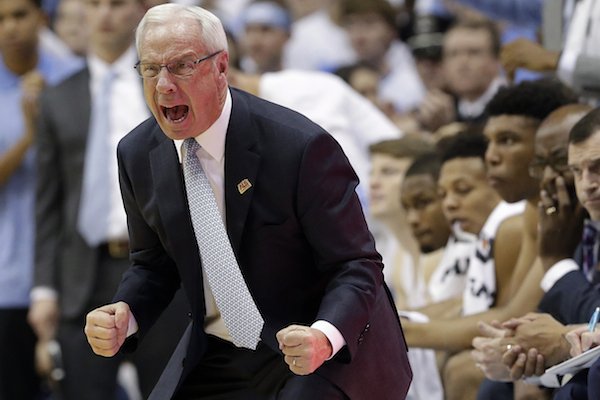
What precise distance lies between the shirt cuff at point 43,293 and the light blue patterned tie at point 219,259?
3.78 m

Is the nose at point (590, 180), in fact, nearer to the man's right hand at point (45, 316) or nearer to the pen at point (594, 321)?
the pen at point (594, 321)

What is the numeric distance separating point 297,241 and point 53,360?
381 centimetres

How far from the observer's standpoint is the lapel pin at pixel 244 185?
4762mm

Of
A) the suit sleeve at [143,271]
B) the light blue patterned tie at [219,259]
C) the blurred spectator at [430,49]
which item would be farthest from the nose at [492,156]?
the blurred spectator at [430,49]

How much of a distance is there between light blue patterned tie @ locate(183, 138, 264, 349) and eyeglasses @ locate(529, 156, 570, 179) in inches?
66.5

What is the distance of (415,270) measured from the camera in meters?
7.95

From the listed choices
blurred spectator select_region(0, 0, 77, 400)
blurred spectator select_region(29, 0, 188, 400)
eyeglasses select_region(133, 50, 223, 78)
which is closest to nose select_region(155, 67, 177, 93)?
eyeglasses select_region(133, 50, 223, 78)

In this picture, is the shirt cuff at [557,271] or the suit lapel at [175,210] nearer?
the suit lapel at [175,210]

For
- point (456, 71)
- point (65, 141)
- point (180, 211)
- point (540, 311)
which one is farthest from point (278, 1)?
point (180, 211)

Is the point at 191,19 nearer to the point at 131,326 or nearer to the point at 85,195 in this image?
Answer: the point at 131,326

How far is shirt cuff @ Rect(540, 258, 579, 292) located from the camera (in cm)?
592

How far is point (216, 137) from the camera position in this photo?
15.8 ft

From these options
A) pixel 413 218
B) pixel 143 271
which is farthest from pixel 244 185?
pixel 413 218

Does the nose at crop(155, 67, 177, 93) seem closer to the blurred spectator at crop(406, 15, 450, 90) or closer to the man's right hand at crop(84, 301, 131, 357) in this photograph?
the man's right hand at crop(84, 301, 131, 357)
